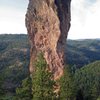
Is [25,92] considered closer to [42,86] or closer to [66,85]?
[42,86]

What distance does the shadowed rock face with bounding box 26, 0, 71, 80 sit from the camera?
127 metres

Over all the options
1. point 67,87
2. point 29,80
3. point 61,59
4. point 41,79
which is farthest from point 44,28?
point 41,79

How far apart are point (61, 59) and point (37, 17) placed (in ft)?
61.2

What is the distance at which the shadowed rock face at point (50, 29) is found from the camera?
12744cm

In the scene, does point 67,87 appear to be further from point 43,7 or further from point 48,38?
point 43,7

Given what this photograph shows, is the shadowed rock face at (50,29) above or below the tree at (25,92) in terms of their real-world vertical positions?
above

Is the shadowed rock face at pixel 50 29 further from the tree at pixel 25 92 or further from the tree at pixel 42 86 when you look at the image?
the tree at pixel 42 86

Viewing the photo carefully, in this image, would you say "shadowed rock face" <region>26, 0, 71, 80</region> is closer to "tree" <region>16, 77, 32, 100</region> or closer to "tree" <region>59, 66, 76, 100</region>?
"tree" <region>59, 66, 76, 100</region>

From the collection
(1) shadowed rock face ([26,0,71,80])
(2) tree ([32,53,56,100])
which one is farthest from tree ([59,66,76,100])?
(2) tree ([32,53,56,100])

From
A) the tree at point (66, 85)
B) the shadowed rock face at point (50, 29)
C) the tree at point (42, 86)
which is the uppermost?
the shadowed rock face at point (50, 29)

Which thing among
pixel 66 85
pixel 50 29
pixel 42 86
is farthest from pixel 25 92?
pixel 50 29

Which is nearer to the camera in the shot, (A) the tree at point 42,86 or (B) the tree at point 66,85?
(A) the tree at point 42,86

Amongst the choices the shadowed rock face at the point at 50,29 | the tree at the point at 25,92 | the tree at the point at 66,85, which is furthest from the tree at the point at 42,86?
the shadowed rock face at the point at 50,29

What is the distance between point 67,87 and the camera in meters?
110
